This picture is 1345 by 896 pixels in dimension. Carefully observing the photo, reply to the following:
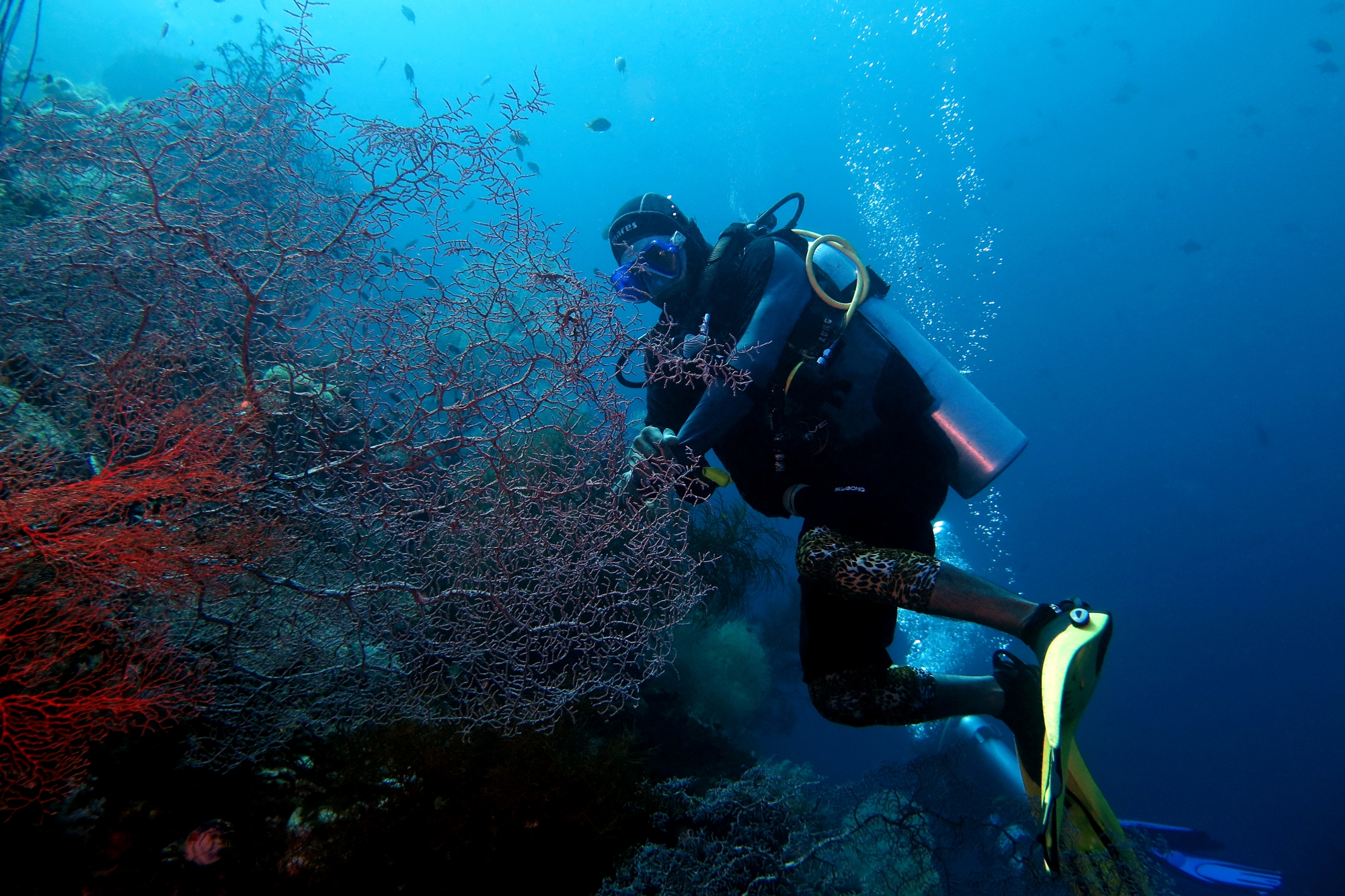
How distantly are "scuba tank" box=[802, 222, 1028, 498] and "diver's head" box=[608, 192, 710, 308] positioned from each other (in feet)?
2.82

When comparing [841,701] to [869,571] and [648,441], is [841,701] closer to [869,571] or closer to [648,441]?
[869,571]

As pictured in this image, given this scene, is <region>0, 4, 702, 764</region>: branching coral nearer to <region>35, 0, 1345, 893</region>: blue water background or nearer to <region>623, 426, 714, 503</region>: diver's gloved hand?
<region>623, 426, 714, 503</region>: diver's gloved hand

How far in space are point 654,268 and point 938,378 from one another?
1.90 meters

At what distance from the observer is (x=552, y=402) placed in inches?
111

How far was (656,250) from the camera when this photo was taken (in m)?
3.16

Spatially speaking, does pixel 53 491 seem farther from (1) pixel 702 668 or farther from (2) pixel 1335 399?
(2) pixel 1335 399

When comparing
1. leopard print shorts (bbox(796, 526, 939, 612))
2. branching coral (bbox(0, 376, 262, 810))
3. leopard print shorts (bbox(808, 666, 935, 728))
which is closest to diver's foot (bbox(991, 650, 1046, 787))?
leopard print shorts (bbox(808, 666, 935, 728))

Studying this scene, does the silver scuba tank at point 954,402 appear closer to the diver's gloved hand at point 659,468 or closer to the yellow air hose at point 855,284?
the yellow air hose at point 855,284

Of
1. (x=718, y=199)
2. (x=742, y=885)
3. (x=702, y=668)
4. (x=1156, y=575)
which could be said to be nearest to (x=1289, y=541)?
(x=1156, y=575)

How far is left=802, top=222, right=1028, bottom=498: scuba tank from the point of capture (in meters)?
2.70

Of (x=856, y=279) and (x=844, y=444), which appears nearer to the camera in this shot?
(x=844, y=444)

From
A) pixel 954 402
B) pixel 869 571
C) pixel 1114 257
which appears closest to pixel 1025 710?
pixel 869 571

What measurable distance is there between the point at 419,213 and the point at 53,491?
227cm

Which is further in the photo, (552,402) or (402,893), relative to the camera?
(552,402)
